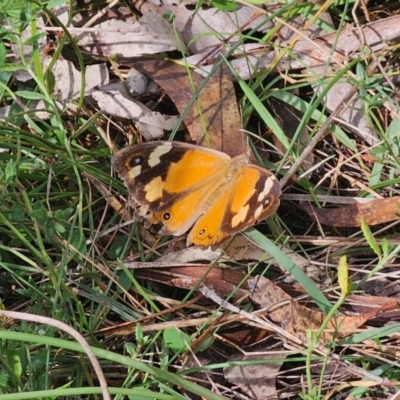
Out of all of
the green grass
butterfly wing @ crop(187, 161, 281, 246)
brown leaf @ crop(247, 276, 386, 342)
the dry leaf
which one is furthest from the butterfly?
the dry leaf

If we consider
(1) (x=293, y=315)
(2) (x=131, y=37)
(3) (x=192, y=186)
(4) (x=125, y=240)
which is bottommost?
(1) (x=293, y=315)

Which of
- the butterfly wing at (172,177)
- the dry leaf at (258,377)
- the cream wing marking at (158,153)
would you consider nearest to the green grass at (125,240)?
the dry leaf at (258,377)

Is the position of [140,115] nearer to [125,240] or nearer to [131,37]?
[131,37]

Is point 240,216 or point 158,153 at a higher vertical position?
point 158,153

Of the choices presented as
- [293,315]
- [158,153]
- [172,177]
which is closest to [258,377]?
[293,315]

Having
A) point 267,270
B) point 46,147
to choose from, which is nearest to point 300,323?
point 267,270

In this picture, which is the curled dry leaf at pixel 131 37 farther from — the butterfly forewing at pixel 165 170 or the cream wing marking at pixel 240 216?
the cream wing marking at pixel 240 216

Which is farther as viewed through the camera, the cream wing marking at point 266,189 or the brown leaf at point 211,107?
the brown leaf at point 211,107
